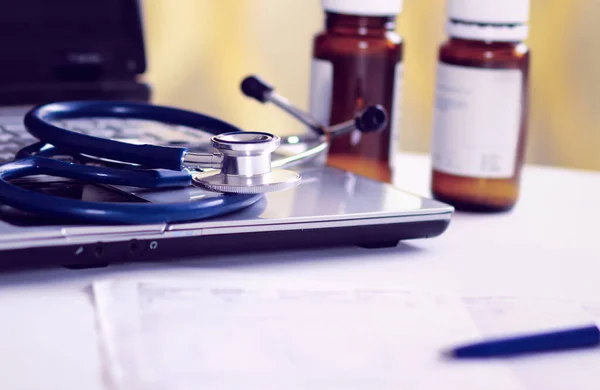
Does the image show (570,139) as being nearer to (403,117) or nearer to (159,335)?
(403,117)

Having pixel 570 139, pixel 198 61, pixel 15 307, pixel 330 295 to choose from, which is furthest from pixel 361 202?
pixel 198 61

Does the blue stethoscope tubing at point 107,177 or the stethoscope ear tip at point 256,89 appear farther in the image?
the stethoscope ear tip at point 256,89

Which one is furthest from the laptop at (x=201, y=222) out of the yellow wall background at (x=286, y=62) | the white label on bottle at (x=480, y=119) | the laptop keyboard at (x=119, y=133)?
the yellow wall background at (x=286, y=62)

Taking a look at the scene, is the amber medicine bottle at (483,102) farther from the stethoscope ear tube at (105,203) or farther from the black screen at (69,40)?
the black screen at (69,40)

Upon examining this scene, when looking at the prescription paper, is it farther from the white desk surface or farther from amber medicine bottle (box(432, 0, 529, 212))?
amber medicine bottle (box(432, 0, 529, 212))

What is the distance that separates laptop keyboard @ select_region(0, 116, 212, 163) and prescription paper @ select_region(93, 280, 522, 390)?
208 millimetres

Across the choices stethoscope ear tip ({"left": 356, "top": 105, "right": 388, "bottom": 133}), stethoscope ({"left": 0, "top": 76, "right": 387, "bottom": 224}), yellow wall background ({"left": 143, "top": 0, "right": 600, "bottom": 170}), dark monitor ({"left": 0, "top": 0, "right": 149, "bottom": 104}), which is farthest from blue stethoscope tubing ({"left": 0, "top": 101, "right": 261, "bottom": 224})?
yellow wall background ({"left": 143, "top": 0, "right": 600, "bottom": 170})

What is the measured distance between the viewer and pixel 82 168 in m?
0.47

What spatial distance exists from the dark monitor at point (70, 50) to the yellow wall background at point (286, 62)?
0.99 ft

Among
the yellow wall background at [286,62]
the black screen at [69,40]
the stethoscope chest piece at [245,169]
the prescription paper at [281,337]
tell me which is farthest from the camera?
the yellow wall background at [286,62]

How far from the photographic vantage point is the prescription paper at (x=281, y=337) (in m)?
0.34

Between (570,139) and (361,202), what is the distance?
0.61 m

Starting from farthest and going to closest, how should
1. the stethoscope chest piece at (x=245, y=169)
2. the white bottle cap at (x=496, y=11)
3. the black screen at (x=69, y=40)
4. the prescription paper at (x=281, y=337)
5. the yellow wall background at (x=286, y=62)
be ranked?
the yellow wall background at (x=286, y=62)
the black screen at (x=69, y=40)
the white bottle cap at (x=496, y=11)
the stethoscope chest piece at (x=245, y=169)
the prescription paper at (x=281, y=337)

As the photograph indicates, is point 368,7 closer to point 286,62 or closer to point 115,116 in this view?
point 115,116
